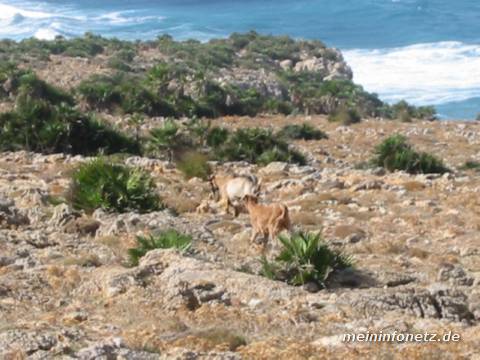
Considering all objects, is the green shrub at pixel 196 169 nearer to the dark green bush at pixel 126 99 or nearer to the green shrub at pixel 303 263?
→ the green shrub at pixel 303 263

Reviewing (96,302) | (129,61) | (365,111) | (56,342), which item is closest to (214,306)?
(96,302)

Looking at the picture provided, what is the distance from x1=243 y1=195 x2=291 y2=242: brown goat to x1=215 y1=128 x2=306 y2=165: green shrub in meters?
11.2

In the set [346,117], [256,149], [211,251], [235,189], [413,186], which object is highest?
[211,251]

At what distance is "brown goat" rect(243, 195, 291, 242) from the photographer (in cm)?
1137

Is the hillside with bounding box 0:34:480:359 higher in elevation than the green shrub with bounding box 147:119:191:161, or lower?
higher

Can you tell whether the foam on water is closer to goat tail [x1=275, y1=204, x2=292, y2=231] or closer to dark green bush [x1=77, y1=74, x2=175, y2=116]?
dark green bush [x1=77, y1=74, x2=175, y2=116]

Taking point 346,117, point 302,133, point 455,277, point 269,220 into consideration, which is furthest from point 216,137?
point 455,277

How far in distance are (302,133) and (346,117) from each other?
204 inches

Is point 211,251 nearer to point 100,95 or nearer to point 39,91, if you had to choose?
point 100,95

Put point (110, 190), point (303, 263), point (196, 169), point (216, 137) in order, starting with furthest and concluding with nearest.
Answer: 1. point (216, 137)
2. point (196, 169)
3. point (110, 190)
4. point (303, 263)

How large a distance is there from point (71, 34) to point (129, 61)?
33.5 meters

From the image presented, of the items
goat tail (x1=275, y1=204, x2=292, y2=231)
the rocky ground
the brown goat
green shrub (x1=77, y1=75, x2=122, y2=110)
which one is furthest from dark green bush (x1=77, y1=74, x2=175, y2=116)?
goat tail (x1=275, y1=204, x2=292, y2=231)

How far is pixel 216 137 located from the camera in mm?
25609

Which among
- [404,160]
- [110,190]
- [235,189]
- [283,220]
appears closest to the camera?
[283,220]
